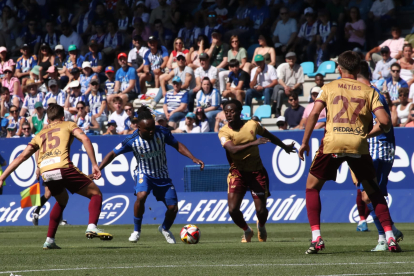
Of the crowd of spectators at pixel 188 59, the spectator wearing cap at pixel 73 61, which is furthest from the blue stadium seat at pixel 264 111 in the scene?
the spectator wearing cap at pixel 73 61

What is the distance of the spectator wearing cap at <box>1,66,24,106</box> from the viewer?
23.1 metres

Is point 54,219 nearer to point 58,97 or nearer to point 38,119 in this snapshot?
point 38,119

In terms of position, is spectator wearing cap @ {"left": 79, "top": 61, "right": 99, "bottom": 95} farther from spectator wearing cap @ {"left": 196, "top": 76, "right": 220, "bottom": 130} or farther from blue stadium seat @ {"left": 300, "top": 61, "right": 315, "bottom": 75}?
blue stadium seat @ {"left": 300, "top": 61, "right": 315, "bottom": 75}

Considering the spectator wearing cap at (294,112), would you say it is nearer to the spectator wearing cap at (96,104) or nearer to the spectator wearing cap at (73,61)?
the spectator wearing cap at (96,104)

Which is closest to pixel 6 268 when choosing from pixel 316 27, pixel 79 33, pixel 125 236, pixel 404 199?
pixel 125 236

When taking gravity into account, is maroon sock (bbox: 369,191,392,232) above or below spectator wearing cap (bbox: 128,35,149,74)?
below

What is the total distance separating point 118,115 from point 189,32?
167 inches

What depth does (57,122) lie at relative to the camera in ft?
31.5

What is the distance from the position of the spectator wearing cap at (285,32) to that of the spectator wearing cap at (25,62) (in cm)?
937

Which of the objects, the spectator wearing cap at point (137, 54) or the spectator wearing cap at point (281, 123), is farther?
the spectator wearing cap at point (137, 54)

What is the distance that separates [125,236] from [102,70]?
11669 millimetres

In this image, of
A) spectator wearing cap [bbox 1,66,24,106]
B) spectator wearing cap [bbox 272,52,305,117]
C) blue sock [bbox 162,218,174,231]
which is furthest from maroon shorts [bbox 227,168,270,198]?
spectator wearing cap [bbox 1,66,24,106]

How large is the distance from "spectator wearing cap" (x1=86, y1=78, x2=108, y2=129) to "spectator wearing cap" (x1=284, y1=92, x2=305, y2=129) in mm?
5765

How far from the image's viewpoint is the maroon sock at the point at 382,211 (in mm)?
7551
